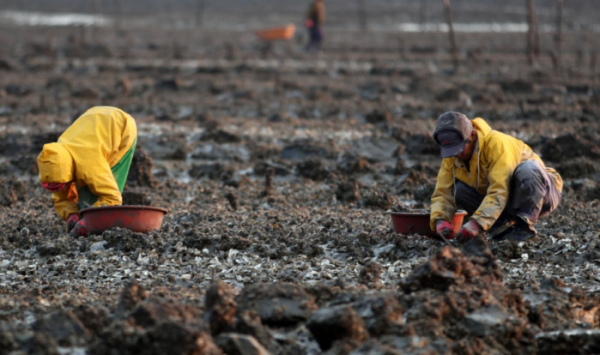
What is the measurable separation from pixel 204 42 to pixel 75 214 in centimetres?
1938

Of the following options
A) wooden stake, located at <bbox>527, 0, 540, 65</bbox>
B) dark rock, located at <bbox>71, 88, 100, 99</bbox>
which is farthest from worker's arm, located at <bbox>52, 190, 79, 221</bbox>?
wooden stake, located at <bbox>527, 0, 540, 65</bbox>

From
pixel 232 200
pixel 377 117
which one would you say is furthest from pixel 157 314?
pixel 377 117

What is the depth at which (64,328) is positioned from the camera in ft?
12.0

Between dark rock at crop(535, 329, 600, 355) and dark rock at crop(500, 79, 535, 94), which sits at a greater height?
dark rock at crop(535, 329, 600, 355)

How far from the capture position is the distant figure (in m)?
21.6

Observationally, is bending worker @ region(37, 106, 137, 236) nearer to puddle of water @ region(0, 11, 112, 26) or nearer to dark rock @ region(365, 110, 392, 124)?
dark rock @ region(365, 110, 392, 124)

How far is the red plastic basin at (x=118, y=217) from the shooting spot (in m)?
5.68

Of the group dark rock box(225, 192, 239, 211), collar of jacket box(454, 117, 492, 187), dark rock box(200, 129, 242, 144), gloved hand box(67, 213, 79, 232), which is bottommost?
dark rock box(225, 192, 239, 211)

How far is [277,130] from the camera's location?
10969 mm

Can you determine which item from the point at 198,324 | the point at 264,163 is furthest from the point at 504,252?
the point at 264,163

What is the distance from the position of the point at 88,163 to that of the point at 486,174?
2.88 m

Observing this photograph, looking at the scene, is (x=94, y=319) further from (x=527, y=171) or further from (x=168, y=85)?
(x=168, y=85)

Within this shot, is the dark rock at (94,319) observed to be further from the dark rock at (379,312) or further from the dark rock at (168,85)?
the dark rock at (168,85)

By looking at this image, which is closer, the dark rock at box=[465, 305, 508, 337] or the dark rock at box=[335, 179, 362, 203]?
the dark rock at box=[465, 305, 508, 337]
